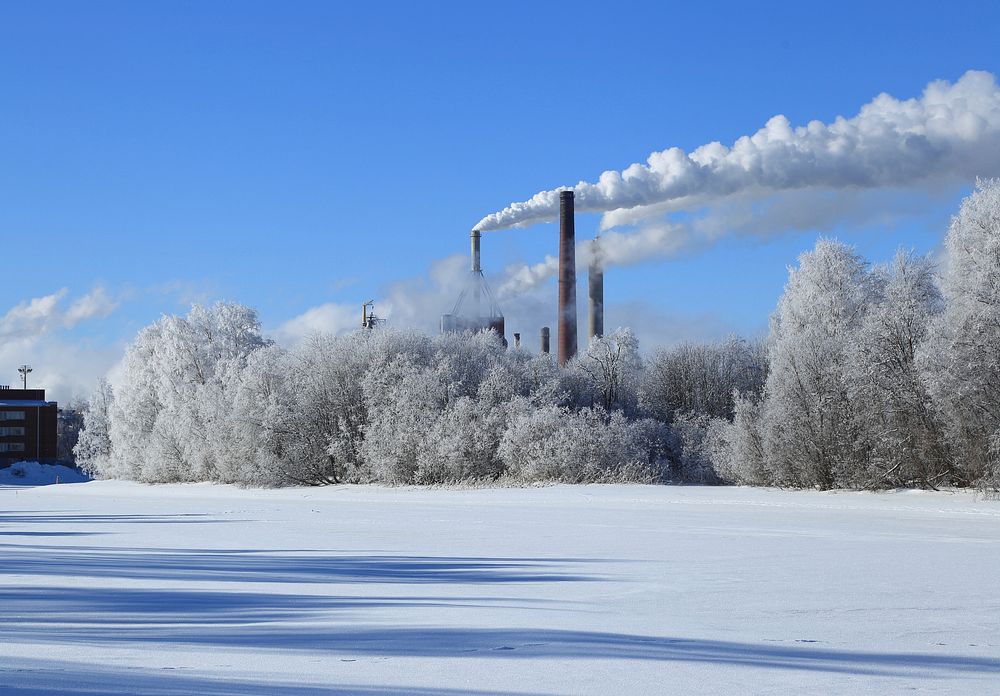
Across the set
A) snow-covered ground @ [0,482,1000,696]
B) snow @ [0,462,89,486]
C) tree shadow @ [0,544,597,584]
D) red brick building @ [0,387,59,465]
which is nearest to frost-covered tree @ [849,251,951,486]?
snow-covered ground @ [0,482,1000,696]

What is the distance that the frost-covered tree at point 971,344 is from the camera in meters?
27.2

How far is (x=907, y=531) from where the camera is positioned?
1845 cm

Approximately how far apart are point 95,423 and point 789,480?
5153cm

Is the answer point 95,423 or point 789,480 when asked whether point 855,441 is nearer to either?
Result: point 789,480

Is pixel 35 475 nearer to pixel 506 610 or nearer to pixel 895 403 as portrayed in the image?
pixel 895 403

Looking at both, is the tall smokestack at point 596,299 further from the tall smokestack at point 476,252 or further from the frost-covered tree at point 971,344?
the frost-covered tree at point 971,344

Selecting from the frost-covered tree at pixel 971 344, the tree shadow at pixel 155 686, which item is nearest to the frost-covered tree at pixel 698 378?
the frost-covered tree at pixel 971 344

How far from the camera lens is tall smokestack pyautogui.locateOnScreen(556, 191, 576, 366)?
185 ft

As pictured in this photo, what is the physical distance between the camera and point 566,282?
2223 inches

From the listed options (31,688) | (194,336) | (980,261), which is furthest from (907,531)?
(194,336)

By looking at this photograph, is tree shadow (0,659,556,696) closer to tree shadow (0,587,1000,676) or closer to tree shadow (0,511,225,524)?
tree shadow (0,587,1000,676)

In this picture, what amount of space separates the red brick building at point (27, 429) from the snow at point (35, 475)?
15151 millimetres

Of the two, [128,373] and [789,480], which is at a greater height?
[128,373]

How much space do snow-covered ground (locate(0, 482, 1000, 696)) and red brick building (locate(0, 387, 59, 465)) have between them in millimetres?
89345
